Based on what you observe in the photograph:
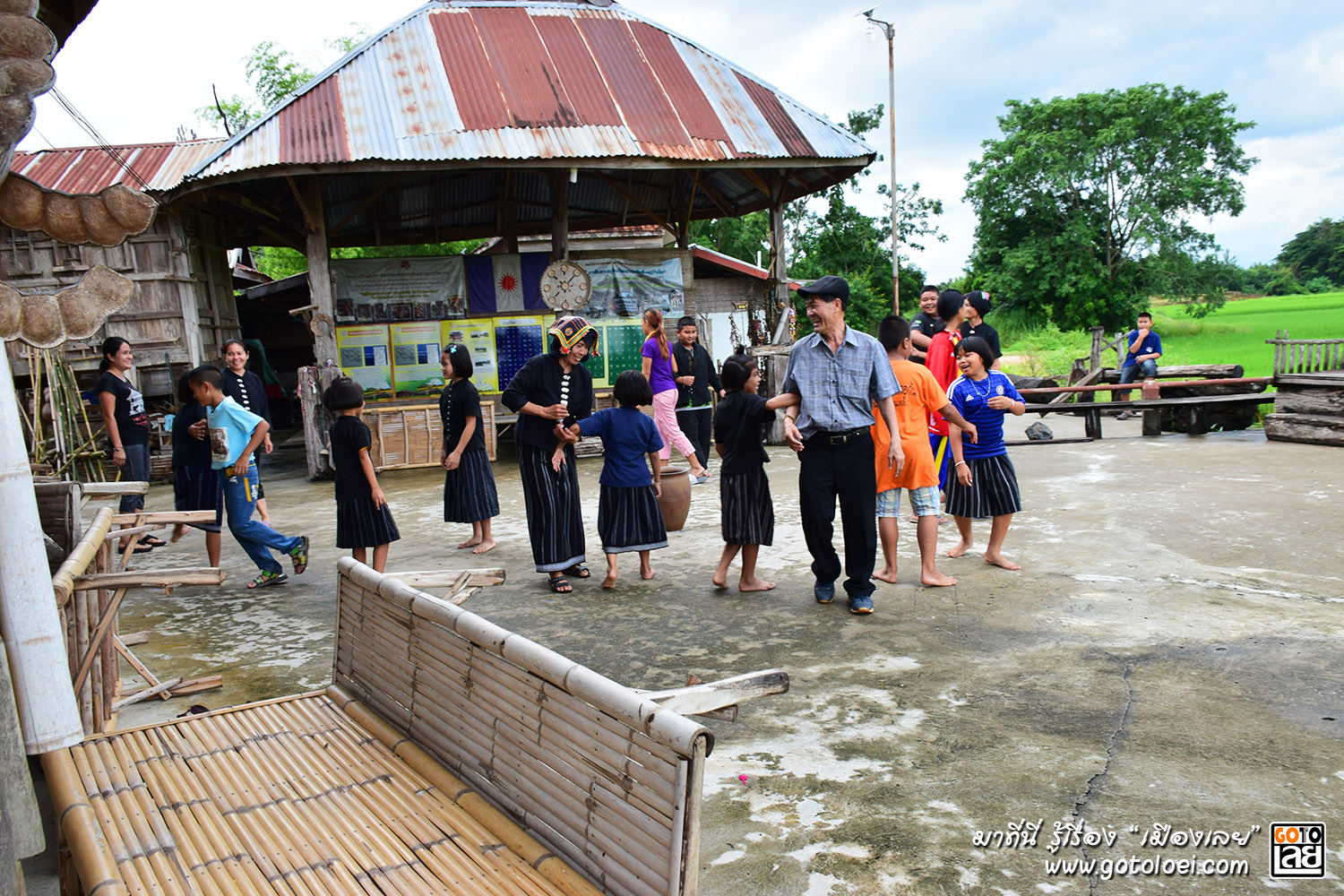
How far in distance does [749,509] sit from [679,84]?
8.64 metres

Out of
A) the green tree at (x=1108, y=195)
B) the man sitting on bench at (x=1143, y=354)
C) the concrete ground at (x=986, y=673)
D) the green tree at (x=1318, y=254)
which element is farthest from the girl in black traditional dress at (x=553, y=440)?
the green tree at (x=1318, y=254)

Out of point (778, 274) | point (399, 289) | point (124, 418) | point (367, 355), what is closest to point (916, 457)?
point (124, 418)

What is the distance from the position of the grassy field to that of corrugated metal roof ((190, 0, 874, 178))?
1219 centimetres

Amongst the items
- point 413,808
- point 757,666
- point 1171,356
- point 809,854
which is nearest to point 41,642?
point 413,808

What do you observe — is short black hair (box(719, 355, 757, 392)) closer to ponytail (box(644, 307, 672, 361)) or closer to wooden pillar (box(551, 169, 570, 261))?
ponytail (box(644, 307, 672, 361))

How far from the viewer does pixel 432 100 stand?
10961mm

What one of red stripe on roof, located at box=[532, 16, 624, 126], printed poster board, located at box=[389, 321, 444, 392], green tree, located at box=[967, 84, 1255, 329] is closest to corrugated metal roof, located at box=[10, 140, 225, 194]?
printed poster board, located at box=[389, 321, 444, 392]

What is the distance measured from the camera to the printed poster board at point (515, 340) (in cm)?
1227

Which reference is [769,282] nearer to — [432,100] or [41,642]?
[432,100]

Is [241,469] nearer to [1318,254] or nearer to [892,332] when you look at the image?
[892,332]

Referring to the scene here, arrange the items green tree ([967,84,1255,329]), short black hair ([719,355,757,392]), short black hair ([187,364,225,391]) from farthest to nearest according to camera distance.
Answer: green tree ([967,84,1255,329]) → short black hair ([187,364,225,391]) → short black hair ([719,355,757,392])

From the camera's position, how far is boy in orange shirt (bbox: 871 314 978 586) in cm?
533

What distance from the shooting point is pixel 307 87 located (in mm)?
10852

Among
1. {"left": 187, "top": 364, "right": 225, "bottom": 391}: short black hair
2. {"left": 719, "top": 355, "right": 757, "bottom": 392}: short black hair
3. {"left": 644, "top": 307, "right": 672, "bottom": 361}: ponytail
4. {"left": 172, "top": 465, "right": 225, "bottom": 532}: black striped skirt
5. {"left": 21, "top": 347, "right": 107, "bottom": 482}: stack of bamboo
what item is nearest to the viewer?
{"left": 719, "top": 355, "right": 757, "bottom": 392}: short black hair
